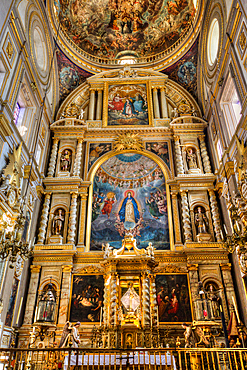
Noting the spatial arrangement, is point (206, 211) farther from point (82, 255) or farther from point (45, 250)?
point (45, 250)

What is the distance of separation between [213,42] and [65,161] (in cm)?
936

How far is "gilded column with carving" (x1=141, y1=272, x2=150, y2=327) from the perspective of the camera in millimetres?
11548

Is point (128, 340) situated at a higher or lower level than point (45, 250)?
lower

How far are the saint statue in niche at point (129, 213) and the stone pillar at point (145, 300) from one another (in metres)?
2.86

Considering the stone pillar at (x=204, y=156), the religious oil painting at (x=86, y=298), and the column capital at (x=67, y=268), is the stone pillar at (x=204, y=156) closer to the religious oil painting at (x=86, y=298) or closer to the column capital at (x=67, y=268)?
the religious oil painting at (x=86, y=298)

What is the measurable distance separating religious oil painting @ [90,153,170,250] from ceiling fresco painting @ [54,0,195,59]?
26.4ft

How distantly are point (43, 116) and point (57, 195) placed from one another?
4111mm

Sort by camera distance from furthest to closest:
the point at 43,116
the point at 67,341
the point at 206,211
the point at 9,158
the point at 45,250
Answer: the point at 43,116 → the point at 206,211 → the point at 45,250 → the point at 9,158 → the point at 67,341

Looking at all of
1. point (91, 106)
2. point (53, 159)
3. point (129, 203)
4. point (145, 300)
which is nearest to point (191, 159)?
point (129, 203)

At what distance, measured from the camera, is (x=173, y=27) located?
18891 mm

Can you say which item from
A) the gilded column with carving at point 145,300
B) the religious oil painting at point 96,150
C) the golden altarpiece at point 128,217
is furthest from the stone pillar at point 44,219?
the gilded column with carving at point 145,300

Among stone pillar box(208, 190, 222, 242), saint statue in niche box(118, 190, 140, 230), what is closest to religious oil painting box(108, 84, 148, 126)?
saint statue in niche box(118, 190, 140, 230)

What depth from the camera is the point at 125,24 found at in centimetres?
1988

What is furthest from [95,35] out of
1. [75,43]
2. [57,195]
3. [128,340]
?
[128,340]
